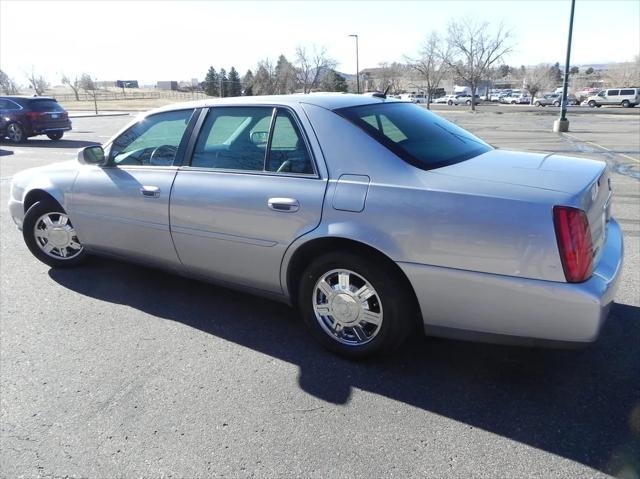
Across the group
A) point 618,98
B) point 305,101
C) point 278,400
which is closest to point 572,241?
point 278,400

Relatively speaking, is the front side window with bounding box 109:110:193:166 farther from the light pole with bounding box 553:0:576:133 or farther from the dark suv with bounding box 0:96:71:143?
the light pole with bounding box 553:0:576:133

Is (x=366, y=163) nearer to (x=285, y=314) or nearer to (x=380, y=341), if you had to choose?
(x=380, y=341)

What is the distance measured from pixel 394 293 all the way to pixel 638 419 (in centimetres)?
134

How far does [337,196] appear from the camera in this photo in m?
2.93

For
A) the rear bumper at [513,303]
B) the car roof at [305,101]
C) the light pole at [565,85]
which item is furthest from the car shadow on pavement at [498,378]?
the light pole at [565,85]

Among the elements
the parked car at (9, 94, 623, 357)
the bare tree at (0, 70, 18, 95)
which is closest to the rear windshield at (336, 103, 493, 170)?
the parked car at (9, 94, 623, 357)

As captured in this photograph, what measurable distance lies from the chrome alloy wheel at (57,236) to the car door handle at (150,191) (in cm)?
118

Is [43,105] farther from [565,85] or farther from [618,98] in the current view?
[618,98]

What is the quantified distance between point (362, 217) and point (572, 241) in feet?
3.47

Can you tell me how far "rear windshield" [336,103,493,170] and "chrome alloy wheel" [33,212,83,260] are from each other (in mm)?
2880

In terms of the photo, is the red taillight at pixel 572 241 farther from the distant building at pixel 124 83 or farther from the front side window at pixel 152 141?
the distant building at pixel 124 83

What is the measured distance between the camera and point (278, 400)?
2803 millimetres

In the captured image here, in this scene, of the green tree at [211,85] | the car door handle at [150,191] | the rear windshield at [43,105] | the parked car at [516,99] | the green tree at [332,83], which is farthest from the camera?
the parked car at [516,99]

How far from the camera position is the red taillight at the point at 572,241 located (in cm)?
240
